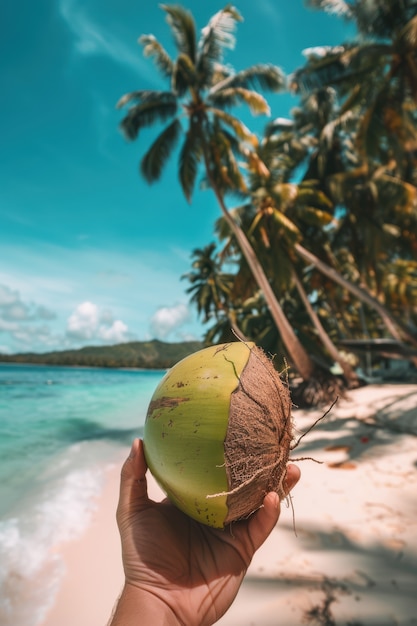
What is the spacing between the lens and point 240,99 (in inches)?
447

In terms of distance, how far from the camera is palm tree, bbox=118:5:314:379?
426 inches

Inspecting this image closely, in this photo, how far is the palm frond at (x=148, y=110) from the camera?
441 inches

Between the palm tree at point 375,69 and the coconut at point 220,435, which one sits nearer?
the coconut at point 220,435

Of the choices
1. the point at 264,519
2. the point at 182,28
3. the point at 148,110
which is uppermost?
the point at 182,28

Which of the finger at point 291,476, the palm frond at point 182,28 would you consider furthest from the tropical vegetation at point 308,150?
the finger at point 291,476

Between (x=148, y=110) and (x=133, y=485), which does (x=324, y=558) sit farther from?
(x=148, y=110)

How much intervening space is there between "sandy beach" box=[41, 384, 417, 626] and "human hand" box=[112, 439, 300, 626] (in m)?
1.20

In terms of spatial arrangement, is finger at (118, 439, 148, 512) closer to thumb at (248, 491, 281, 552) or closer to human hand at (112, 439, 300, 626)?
human hand at (112, 439, 300, 626)

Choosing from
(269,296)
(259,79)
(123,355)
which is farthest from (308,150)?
(123,355)

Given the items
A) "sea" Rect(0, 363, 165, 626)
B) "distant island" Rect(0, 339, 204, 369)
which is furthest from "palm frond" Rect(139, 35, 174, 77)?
"distant island" Rect(0, 339, 204, 369)

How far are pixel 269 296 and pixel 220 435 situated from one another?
32.5 feet

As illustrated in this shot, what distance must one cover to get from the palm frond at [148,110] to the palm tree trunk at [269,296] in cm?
235

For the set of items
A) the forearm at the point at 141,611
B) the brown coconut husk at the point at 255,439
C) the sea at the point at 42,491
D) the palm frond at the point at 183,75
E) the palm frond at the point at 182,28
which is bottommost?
the sea at the point at 42,491

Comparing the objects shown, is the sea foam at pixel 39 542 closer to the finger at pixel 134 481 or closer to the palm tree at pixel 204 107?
the finger at pixel 134 481
